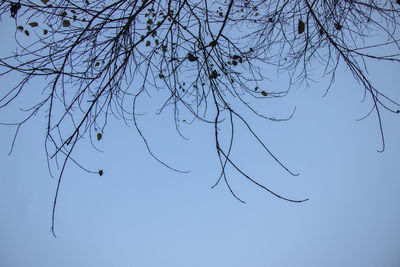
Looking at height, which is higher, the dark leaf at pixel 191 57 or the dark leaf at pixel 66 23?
the dark leaf at pixel 66 23

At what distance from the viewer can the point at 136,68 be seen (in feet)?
6.94

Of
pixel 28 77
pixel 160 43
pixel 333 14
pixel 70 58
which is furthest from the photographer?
pixel 333 14

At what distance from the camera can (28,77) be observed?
161cm

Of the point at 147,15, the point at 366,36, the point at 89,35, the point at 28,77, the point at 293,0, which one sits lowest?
the point at 28,77

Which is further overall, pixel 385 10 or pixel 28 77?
pixel 385 10

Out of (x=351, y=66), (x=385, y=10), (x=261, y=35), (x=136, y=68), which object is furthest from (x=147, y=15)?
(x=385, y=10)

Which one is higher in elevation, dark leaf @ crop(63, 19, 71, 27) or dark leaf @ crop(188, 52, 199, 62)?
dark leaf @ crop(63, 19, 71, 27)

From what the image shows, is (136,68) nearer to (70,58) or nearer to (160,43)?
(160,43)

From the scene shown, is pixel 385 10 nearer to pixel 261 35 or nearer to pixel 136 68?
pixel 261 35

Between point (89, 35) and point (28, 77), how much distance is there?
2.20 feet

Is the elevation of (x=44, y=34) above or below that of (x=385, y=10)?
below

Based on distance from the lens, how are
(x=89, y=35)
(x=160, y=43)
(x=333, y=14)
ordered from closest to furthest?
(x=89, y=35)
(x=160, y=43)
(x=333, y=14)

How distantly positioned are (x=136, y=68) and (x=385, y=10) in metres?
2.57

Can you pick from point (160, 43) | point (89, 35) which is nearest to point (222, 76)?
point (160, 43)
